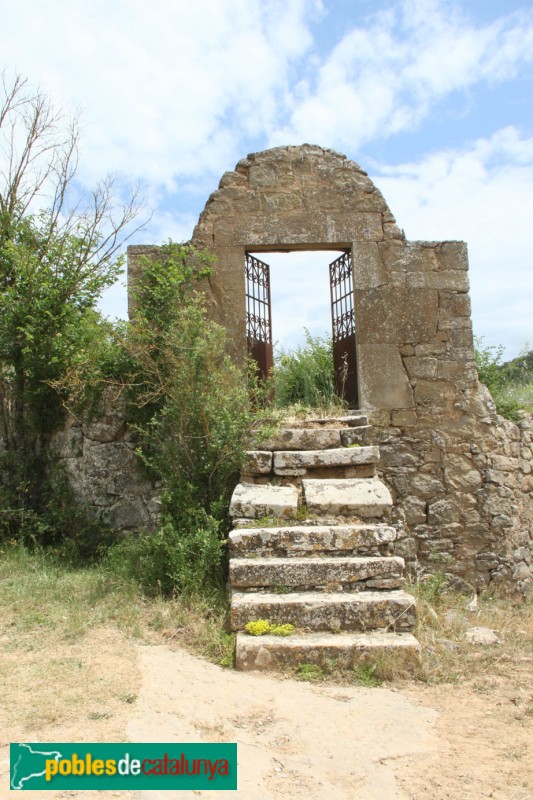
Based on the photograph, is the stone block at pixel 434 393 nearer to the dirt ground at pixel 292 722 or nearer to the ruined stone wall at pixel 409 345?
the ruined stone wall at pixel 409 345

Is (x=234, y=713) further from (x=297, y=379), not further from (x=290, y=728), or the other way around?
(x=297, y=379)

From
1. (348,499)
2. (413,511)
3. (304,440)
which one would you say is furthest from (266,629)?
(413,511)

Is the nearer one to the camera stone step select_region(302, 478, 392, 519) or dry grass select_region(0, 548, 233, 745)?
dry grass select_region(0, 548, 233, 745)

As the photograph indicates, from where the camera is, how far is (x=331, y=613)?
168 inches

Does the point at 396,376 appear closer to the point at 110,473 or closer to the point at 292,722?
the point at 110,473

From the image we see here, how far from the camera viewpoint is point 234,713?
341 centimetres

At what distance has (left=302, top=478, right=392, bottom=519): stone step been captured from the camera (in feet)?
17.0

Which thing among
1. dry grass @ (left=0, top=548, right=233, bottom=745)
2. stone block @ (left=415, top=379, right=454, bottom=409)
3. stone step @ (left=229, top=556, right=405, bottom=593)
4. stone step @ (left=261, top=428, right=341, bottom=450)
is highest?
stone block @ (left=415, top=379, right=454, bottom=409)

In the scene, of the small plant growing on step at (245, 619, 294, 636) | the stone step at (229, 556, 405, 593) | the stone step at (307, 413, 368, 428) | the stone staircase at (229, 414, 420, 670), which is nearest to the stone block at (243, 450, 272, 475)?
the stone staircase at (229, 414, 420, 670)

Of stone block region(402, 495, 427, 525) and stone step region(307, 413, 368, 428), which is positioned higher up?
stone step region(307, 413, 368, 428)

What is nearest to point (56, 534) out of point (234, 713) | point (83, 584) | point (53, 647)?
point (83, 584)

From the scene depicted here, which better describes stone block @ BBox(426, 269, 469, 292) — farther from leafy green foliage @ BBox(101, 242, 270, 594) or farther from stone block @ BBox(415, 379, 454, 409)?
leafy green foliage @ BBox(101, 242, 270, 594)

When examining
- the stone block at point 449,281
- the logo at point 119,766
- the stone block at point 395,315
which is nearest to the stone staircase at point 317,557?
the logo at point 119,766

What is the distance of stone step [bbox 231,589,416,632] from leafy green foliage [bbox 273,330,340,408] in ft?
12.1
